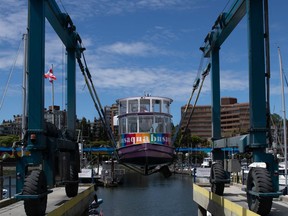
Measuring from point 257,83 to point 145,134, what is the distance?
1058 centimetres

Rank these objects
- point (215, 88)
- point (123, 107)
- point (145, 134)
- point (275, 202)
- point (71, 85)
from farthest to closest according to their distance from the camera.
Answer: point (123, 107)
point (145, 134)
point (215, 88)
point (71, 85)
point (275, 202)

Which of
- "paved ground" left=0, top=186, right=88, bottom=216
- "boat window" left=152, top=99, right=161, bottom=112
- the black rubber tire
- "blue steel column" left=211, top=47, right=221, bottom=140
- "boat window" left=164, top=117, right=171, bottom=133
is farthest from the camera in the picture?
"boat window" left=152, top=99, right=161, bottom=112

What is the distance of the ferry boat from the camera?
2164 cm

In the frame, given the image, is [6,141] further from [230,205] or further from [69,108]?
[230,205]

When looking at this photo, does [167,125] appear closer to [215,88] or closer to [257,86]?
[215,88]

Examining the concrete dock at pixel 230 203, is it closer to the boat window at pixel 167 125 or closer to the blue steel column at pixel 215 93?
the blue steel column at pixel 215 93

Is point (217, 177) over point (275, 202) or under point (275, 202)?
over

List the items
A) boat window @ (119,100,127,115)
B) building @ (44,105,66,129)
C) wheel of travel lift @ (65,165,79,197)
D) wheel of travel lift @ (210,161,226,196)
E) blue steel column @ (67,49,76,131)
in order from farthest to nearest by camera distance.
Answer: building @ (44,105,66,129), boat window @ (119,100,127,115), blue steel column @ (67,49,76,131), wheel of travel lift @ (65,165,79,197), wheel of travel lift @ (210,161,226,196)

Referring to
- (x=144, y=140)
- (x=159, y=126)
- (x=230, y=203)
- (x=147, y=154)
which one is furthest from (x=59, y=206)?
(x=159, y=126)

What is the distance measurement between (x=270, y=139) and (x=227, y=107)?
159 metres

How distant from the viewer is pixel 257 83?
13617 mm

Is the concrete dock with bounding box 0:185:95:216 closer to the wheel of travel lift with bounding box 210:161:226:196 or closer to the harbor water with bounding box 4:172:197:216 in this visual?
the wheel of travel lift with bounding box 210:161:226:196

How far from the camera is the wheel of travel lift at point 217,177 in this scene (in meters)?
17.7

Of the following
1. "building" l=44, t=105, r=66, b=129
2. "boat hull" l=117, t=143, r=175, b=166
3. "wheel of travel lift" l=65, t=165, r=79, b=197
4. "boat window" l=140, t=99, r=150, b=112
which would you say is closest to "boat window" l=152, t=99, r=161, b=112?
"boat window" l=140, t=99, r=150, b=112
